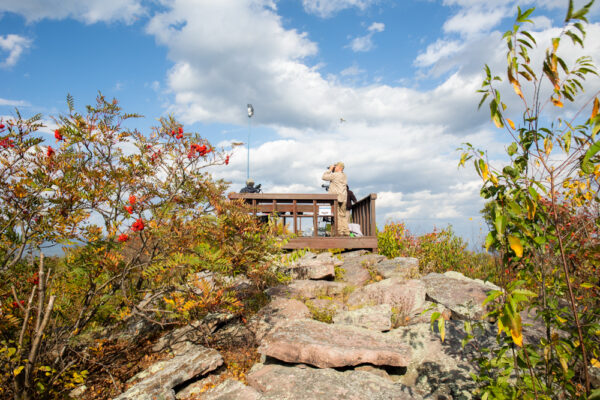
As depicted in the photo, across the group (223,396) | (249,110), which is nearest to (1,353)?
(223,396)

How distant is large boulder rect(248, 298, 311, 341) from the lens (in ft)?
14.5

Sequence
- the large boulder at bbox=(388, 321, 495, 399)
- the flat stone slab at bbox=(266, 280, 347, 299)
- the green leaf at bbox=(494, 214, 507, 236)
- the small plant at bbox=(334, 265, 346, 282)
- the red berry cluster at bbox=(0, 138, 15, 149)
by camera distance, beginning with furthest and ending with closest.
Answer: the small plant at bbox=(334, 265, 346, 282) < the flat stone slab at bbox=(266, 280, 347, 299) < the large boulder at bbox=(388, 321, 495, 399) < the red berry cluster at bbox=(0, 138, 15, 149) < the green leaf at bbox=(494, 214, 507, 236)

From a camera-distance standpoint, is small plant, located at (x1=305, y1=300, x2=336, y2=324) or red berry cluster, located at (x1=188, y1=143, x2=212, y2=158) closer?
red berry cluster, located at (x1=188, y1=143, x2=212, y2=158)

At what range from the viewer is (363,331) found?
4137 mm

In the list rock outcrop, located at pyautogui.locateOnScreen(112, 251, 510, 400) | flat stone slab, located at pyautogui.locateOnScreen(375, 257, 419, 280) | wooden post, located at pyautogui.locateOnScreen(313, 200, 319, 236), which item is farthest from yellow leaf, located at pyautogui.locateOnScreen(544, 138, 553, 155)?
wooden post, located at pyautogui.locateOnScreen(313, 200, 319, 236)

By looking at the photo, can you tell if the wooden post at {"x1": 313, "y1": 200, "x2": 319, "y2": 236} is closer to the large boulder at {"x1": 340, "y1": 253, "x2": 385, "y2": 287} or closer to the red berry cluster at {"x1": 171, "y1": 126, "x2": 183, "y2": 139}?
the large boulder at {"x1": 340, "y1": 253, "x2": 385, "y2": 287}

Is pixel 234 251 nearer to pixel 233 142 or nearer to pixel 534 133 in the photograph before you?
pixel 233 142

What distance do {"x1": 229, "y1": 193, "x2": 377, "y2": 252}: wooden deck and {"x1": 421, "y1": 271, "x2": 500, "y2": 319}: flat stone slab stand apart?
2.87m

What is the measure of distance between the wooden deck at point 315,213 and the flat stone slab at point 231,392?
5.22 meters

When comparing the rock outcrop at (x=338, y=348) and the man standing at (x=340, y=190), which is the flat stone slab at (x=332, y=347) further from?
the man standing at (x=340, y=190)

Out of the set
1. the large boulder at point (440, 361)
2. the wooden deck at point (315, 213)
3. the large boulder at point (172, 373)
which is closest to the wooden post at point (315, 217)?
the wooden deck at point (315, 213)

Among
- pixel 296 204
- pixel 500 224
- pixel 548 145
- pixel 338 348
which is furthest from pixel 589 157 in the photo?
pixel 296 204

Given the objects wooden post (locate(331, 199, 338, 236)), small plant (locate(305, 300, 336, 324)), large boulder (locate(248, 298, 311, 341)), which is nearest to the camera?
large boulder (locate(248, 298, 311, 341))

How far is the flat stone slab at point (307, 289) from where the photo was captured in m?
5.52
